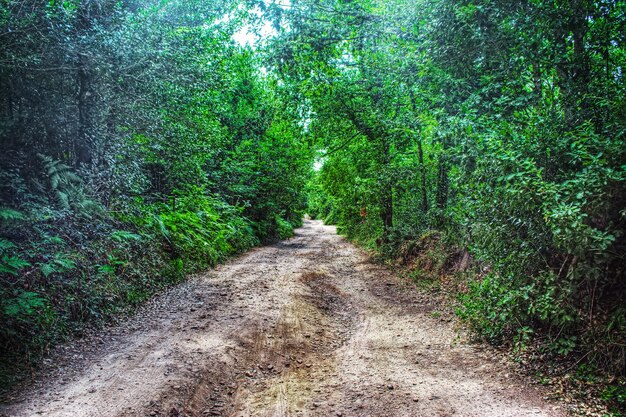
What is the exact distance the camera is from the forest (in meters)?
4.49

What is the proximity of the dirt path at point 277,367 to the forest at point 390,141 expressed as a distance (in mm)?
668

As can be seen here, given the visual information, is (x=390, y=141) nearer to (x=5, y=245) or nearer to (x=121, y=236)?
(x=121, y=236)

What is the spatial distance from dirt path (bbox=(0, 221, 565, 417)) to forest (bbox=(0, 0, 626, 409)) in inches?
26.3

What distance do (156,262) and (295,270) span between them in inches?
166

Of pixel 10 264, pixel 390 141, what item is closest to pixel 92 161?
pixel 10 264

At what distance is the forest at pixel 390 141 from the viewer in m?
4.49

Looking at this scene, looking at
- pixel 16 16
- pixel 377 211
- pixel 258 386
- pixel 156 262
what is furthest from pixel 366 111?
pixel 258 386

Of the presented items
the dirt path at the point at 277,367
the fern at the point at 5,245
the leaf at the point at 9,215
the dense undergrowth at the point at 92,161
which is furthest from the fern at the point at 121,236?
the fern at the point at 5,245

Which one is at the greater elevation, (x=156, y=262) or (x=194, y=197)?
(x=194, y=197)

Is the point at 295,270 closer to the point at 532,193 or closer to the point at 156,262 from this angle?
the point at 156,262

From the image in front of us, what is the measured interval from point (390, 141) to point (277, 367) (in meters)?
9.87

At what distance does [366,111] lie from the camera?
13688mm

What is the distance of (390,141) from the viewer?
13.1m

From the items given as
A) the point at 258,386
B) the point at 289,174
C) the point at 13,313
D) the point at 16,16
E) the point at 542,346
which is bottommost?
the point at 258,386
